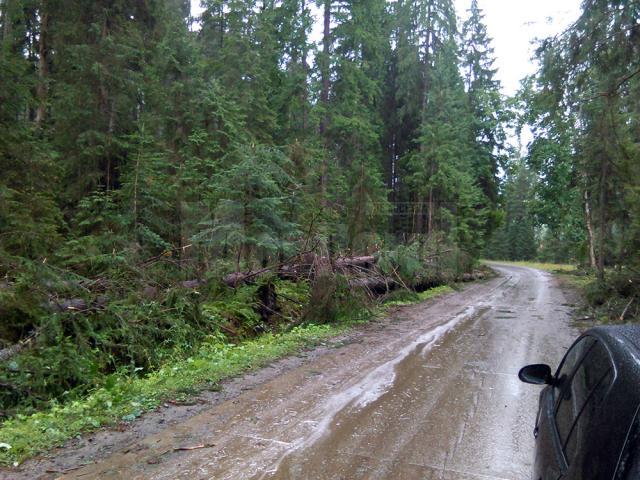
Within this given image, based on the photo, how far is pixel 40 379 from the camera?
6.12 metres

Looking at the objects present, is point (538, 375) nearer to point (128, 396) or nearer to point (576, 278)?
point (128, 396)

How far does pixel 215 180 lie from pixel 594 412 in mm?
12253

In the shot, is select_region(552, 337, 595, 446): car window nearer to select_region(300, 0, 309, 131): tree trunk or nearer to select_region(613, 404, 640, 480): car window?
select_region(613, 404, 640, 480): car window

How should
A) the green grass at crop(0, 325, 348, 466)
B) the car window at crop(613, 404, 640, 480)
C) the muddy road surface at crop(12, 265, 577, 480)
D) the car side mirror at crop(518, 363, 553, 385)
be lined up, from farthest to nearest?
the green grass at crop(0, 325, 348, 466)
the muddy road surface at crop(12, 265, 577, 480)
the car side mirror at crop(518, 363, 553, 385)
the car window at crop(613, 404, 640, 480)

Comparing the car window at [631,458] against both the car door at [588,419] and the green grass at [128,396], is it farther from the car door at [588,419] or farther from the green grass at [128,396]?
the green grass at [128,396]

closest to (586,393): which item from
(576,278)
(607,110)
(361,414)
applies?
(361,414)

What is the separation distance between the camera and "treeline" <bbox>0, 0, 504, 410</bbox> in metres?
7.81

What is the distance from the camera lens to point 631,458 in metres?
1.78

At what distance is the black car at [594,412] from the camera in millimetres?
1867

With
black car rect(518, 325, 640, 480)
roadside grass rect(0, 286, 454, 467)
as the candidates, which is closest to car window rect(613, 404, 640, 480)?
black car rect(518, 325, 640, 480)

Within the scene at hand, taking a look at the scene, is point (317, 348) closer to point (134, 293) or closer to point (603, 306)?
point (134, 293)

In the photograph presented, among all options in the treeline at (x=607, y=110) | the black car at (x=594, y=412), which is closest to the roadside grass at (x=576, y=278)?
the treeline at (x=607, y=110)

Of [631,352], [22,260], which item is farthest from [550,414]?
[22,260]

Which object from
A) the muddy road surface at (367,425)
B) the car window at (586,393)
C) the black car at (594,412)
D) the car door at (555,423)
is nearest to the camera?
the black car at (594,412)
